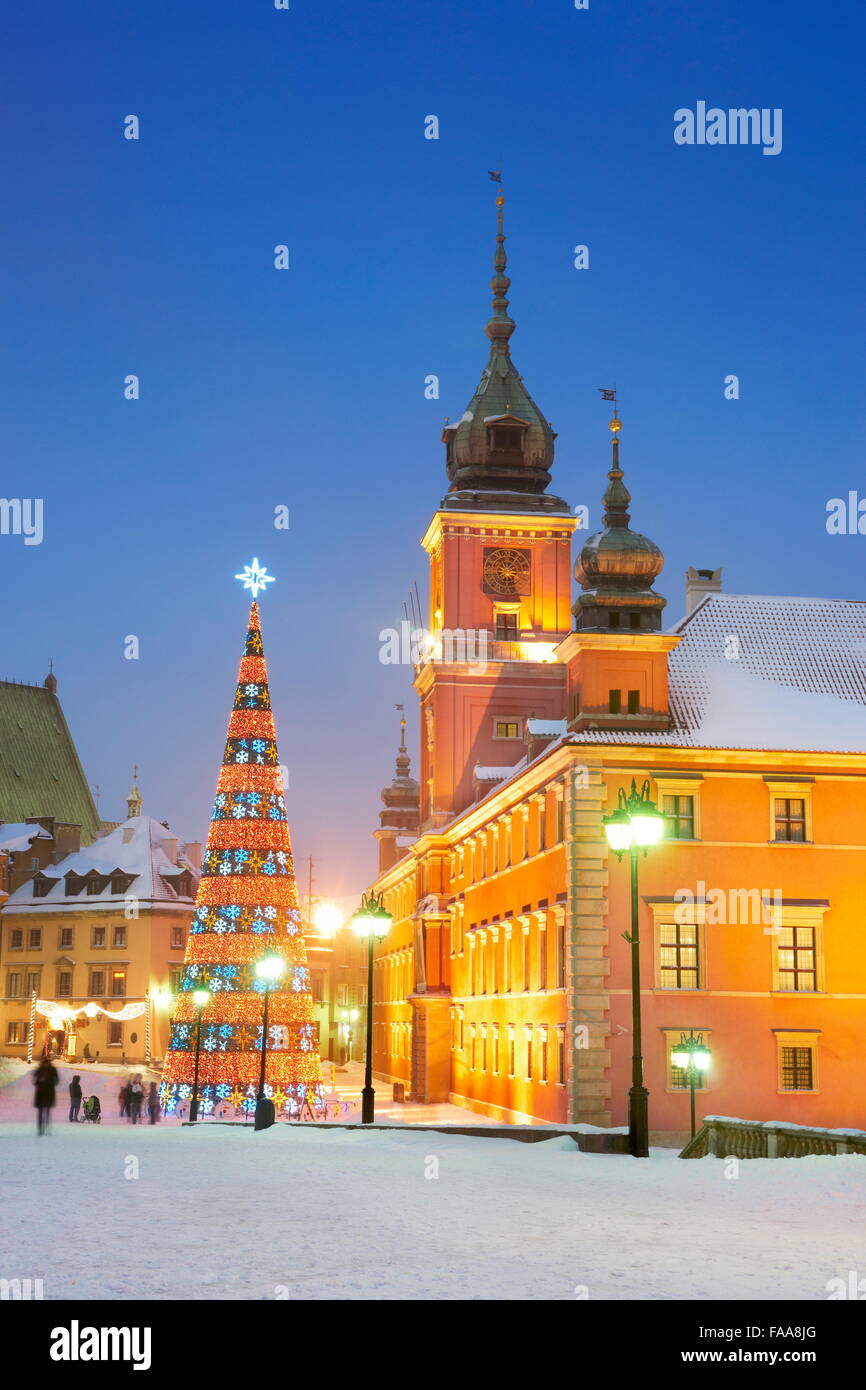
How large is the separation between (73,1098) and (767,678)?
23.6m

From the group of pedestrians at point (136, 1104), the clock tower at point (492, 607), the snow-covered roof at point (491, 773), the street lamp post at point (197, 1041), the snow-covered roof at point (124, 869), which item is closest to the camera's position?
the street lamp post at point (197, 1041)

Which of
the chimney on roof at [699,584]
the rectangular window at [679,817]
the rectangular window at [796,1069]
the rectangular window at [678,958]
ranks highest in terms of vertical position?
the chimney on roof at [699,584]

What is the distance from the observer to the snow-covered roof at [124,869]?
8957 centimetres

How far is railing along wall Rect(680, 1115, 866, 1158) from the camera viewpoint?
22.9 metres

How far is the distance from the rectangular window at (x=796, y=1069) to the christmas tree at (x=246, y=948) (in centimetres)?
1377

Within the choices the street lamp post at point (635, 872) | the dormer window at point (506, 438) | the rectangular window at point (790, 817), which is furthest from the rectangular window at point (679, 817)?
the dormer window at point (506, 438)

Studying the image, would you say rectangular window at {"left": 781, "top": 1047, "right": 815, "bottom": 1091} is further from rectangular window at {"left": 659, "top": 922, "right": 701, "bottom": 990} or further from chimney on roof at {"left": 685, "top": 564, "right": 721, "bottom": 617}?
chimney on roof at {"left": 685, "top": 564, "right": 721, "bottom": 617}

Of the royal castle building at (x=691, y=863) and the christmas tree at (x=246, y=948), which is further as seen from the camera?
the christmas tree at (x=246, y=948)

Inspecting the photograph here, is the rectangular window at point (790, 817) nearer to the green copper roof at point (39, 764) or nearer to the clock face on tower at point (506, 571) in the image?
the clock face on tower at point (506, 571)

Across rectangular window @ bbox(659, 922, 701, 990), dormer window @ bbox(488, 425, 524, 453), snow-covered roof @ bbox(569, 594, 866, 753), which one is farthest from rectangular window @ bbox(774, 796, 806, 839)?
dormer window @ bbox(488, 425, 524, 453)

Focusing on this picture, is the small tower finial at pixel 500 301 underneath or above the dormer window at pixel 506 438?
above

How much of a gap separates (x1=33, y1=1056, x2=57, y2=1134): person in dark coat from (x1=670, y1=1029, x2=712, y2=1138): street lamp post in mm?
13553
